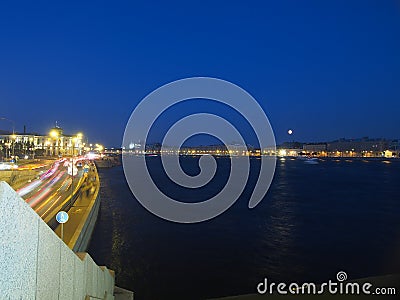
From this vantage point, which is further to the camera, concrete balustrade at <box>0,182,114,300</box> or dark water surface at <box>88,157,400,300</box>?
dark water surface at <box>88,157,400,300</box>

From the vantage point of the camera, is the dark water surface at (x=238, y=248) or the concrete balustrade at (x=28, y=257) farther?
the dark water surface at (x=238, y=248)

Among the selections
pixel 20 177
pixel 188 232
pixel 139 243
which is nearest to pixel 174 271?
pixel 139 243

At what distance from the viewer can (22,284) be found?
1.52m

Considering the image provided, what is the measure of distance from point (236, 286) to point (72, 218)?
268 inches

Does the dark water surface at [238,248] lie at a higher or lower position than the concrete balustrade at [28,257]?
lower

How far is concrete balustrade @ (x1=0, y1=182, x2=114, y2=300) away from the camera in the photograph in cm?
145

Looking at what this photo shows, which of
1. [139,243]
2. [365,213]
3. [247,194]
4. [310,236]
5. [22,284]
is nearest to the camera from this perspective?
[22,284]

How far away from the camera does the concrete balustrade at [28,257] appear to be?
57.0 inches

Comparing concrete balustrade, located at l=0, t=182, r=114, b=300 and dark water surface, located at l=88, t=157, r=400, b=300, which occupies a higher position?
concrete balustrade, located at l=0, t=182, r=114, b=300

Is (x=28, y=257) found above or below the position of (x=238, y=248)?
above

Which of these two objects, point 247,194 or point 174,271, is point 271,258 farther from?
point 247,194

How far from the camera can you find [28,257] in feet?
5.27

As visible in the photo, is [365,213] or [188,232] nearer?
[188,232]

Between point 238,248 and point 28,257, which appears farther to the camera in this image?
point 238,248
